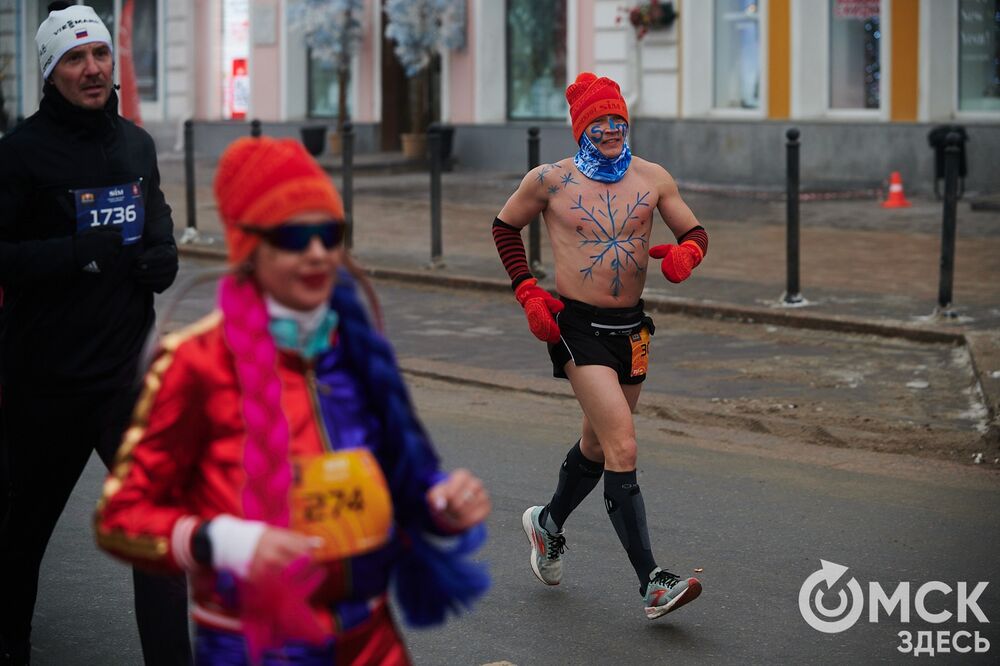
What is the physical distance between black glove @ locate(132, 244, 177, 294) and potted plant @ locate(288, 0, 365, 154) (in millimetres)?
23139

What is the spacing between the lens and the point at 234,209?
126 inches

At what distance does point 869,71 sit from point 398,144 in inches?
380

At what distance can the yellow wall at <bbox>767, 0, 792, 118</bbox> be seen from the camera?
2317 cm

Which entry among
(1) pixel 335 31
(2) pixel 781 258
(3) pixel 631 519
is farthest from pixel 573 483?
(1) pixel 335 31

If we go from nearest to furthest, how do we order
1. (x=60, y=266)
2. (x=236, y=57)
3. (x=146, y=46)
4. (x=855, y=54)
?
(x=60, y=266) → (x=855, y=54) → (x=236, y=57) → (x=146, y=46)

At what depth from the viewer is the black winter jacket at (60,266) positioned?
16.0 feet

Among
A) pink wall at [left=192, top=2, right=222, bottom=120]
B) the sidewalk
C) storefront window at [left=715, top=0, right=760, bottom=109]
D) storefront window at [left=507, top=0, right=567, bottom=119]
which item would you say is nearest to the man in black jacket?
the sidewalk

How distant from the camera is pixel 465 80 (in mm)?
27594

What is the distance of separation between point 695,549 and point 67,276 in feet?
9.70

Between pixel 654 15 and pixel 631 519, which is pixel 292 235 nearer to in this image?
pixel 631 519

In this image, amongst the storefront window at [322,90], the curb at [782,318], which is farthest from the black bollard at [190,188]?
the storefront window at [322,90]

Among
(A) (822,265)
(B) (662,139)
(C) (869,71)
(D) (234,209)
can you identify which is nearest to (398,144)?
(B) (662,139)

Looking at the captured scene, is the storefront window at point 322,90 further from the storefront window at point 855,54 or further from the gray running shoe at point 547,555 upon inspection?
the gray running shoe at point 547,555

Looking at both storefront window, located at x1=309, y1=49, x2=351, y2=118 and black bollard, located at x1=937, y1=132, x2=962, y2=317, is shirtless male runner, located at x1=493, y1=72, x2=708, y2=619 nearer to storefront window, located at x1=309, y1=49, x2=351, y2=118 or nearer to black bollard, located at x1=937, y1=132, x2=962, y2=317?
black bollard, located at x1=937, y1=132, x2=962, y2=317
